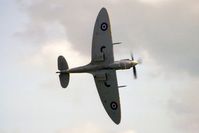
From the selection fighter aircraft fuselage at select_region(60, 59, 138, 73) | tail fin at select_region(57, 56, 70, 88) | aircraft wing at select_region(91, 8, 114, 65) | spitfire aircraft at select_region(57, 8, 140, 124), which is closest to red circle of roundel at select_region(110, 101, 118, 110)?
spitfire aircraft at select_region(57, 8, 140, 124)

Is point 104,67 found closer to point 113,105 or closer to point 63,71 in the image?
point 63,71

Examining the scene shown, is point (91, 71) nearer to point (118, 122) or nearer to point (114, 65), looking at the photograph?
Answer: point (114, 65)

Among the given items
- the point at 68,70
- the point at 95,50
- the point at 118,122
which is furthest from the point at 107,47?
the point at 118,122

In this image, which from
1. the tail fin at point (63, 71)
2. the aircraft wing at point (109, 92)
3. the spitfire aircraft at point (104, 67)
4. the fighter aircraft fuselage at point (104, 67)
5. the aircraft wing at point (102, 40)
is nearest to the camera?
the fighter aircraft fuselage at point (104, 67)

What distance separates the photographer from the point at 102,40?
62594 millimetres

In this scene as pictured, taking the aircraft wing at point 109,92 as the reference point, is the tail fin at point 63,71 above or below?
above

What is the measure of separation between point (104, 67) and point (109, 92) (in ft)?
15.6

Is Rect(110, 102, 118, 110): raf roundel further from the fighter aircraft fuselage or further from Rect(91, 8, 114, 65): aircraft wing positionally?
Rect(91, 8, 114, 65): aircraft wing

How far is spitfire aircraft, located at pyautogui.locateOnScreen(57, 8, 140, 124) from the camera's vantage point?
59.8 meters

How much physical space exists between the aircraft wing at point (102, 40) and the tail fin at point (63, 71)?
11.8 ft

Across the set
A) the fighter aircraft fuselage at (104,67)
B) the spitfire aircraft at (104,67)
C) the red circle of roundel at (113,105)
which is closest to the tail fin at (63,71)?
the spitfire aircraft at (104,67)

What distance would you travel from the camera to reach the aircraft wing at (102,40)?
2398 inches

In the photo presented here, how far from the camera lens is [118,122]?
63.7 metres

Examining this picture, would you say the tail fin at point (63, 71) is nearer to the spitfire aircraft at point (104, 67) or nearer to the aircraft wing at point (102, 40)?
the spitfire aircraft at point (104, 67)
